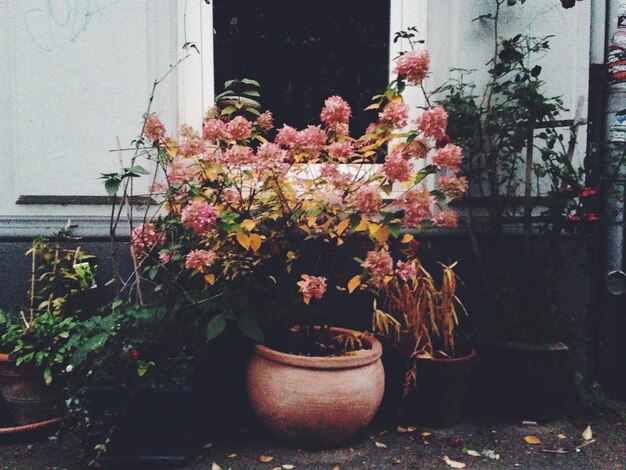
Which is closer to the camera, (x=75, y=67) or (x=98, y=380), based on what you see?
(x=98, y=380)

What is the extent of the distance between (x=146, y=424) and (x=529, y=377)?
2104 mm

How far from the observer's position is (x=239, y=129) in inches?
118

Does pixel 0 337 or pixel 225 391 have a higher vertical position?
pixel 0 337

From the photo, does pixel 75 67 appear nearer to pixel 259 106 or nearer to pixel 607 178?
pixel 259 106

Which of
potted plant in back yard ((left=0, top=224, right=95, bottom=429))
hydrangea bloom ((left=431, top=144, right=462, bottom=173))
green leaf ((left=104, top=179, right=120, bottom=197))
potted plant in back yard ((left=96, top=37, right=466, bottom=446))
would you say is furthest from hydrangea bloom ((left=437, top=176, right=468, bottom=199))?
potted plant in back yard ((left=0, top=224, right=95, bottom=429))

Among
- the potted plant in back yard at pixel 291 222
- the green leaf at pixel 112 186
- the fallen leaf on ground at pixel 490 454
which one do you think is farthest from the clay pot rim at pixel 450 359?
the green leaf at pixel 112 186

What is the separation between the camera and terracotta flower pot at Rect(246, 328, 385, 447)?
116 inches

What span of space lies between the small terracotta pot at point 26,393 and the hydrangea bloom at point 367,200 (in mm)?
1924

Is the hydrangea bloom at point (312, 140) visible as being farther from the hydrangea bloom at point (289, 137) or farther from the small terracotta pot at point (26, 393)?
the small terracotta pot at point (26, 393)

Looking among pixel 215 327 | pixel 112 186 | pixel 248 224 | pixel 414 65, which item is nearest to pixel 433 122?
pixel 414 65

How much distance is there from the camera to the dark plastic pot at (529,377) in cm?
338

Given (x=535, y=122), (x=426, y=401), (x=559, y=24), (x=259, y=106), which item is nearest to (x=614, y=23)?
(x=559, y=24)

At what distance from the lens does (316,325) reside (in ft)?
12.0

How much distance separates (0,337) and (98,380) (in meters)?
0.86
